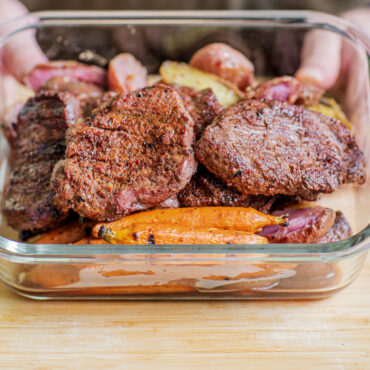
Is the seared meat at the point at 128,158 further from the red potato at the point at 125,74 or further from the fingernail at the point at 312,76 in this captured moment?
the fingernail at the point at 312,76

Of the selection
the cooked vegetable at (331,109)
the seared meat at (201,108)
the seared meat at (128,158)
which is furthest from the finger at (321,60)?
the seared meat at (128,158)

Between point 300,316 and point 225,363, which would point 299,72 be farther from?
point 225,363

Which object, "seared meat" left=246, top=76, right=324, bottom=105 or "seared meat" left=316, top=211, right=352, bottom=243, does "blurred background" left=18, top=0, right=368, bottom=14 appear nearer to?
"seared meat" left=246, top=76, right=324, bottom=105

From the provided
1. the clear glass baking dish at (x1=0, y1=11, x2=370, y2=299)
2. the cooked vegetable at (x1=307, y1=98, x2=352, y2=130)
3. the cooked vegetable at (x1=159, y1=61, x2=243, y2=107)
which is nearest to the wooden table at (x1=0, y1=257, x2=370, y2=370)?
the clear glass baking dish at (x1=0, y1=11, x2=370, y2=299)

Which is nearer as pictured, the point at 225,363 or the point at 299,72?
the point at 225,363

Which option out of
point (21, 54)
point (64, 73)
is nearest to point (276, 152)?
point (64, 73)

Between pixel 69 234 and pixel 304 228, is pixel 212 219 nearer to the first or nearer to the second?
pixel 304 228

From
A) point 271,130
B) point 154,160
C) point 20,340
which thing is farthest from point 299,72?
point 20,340
